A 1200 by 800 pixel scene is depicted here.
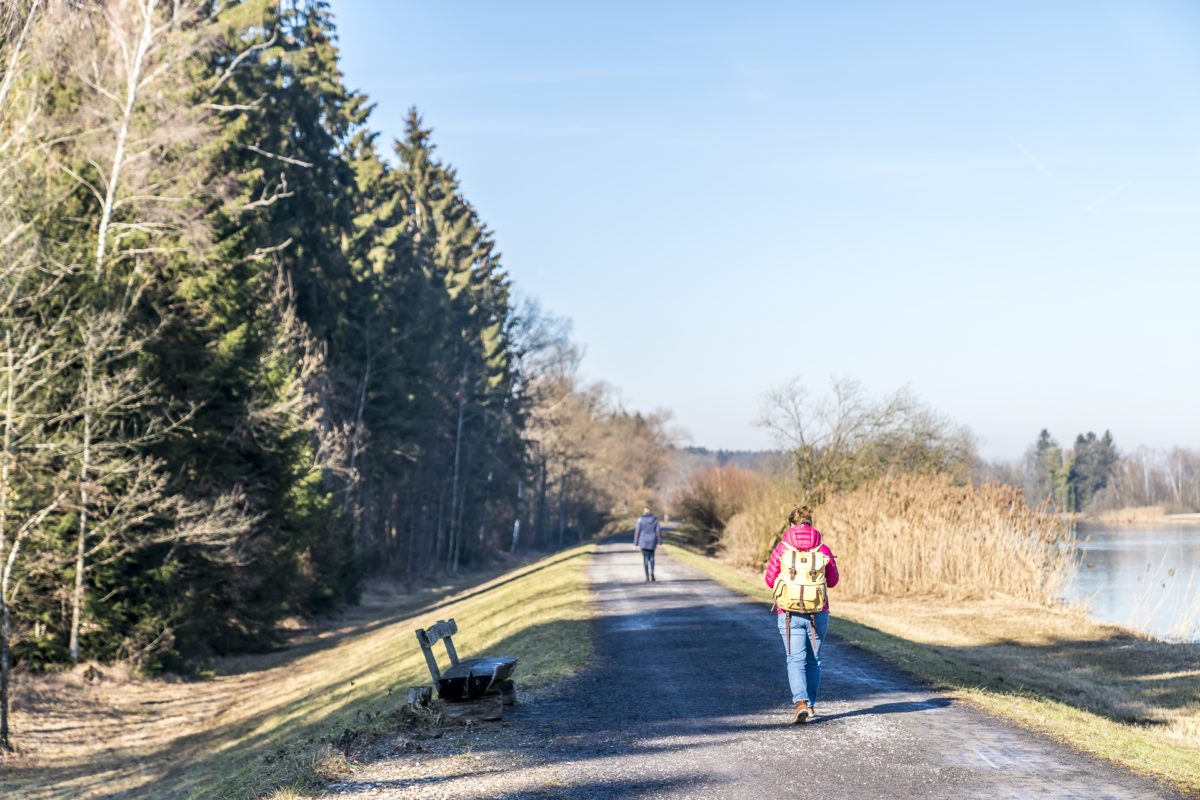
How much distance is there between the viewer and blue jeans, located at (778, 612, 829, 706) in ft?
29.3

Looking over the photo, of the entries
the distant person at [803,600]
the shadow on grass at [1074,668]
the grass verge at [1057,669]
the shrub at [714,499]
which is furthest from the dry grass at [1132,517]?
the distant person at [803,600]

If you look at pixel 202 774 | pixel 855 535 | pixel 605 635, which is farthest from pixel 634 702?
pixel 855 535

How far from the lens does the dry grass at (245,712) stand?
445 inches

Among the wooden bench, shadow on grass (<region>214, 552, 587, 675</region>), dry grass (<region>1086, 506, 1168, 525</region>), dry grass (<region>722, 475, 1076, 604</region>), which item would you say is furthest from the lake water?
dry grass (<region>1086, 506, 1168, 525</region>)

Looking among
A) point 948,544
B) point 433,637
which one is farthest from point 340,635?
point 433,637

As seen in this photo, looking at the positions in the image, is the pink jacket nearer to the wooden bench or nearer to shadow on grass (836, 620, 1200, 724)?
the wooden bench

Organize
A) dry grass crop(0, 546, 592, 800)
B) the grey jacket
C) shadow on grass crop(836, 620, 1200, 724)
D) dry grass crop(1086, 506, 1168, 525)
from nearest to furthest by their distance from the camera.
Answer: dry grass crop(0, 546, 592, 800), shadow on grass crop(836, 620, 1200, 724), the grey jacket, dry grass crop(1086, 506, 1168, 525)

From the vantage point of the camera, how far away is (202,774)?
13.9 m

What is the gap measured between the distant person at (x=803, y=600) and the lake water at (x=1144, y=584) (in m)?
13.8

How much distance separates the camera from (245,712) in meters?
19.0

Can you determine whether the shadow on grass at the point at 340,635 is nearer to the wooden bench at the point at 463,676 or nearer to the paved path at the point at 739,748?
the paved path at the point at 739,748

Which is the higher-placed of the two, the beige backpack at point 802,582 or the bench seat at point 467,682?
Result: the beige backpack at point 802,582

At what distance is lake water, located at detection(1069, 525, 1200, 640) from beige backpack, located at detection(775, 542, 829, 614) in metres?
14.0

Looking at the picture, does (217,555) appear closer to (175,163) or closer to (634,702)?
(175,163)
